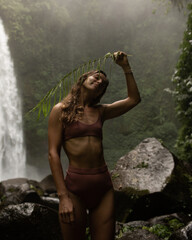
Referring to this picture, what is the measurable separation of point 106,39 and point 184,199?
65.4ft

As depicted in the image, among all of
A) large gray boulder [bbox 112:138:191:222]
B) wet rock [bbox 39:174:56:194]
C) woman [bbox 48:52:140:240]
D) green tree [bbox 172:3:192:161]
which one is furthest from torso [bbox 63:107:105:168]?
wet rock [bbox 39:174:56:194]

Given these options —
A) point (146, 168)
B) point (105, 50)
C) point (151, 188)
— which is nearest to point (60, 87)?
point (151, 188)

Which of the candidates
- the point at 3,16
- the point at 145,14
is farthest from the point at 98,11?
the point at 3,16

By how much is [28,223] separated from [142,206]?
7.74 ft

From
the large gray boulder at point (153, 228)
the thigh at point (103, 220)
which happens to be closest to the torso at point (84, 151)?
the thigh at point (103, 220)

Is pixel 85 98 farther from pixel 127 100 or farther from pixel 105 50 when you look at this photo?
pixel 105 50

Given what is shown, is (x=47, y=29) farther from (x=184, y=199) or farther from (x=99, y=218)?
(x=99, y=218)

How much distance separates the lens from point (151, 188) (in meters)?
4.76

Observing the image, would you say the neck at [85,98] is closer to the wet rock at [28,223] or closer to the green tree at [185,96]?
the wet rock at [28,223]

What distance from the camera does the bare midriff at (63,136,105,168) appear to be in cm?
211

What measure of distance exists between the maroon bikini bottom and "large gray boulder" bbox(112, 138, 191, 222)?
9.31ft

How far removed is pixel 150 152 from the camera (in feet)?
18.7

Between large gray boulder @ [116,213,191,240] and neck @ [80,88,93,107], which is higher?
neck @ [80,88,93,107]

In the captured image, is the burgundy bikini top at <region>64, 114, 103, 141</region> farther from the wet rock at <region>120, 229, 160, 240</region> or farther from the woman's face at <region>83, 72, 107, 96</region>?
the wet rock at <region>120, 229, 160, 240</region>
